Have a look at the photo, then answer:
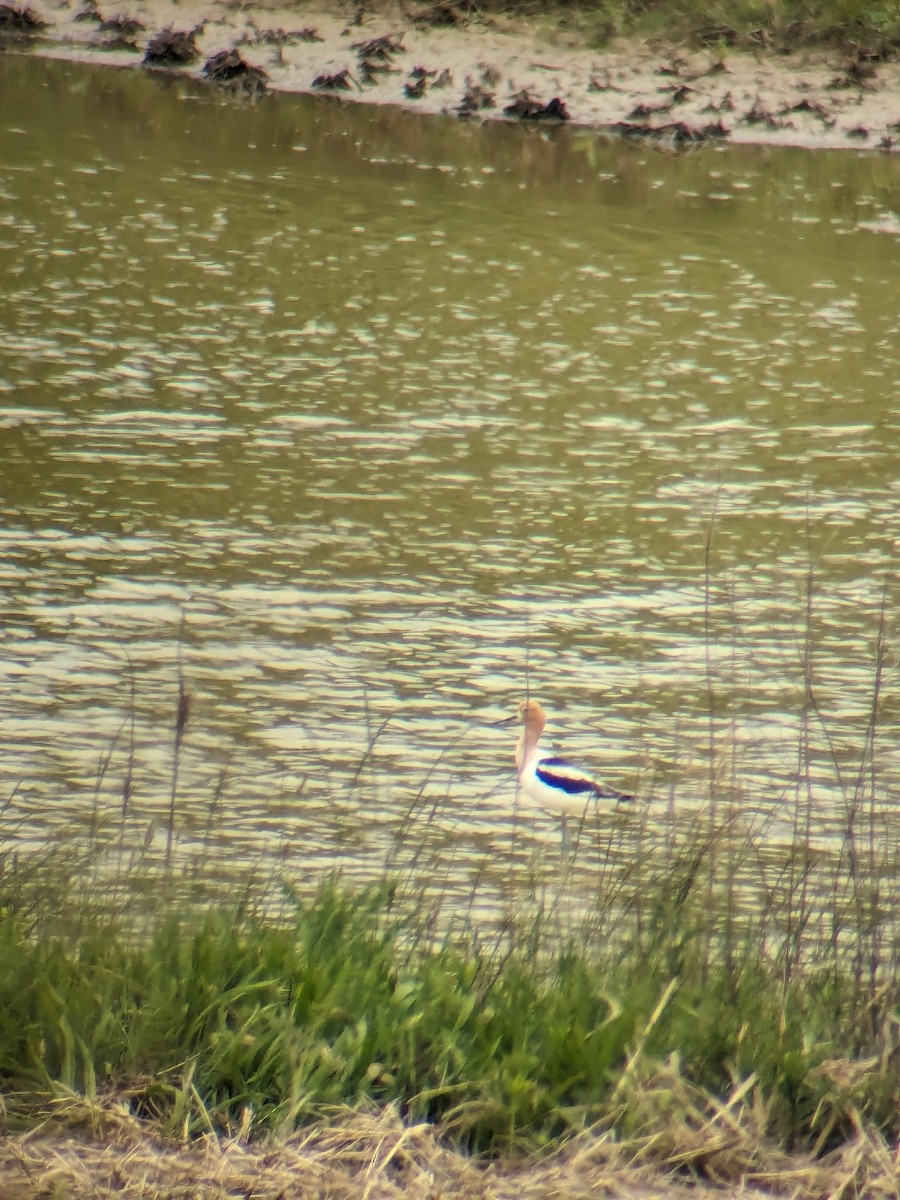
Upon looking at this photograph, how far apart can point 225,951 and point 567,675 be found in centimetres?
466

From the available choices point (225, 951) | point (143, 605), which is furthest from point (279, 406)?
point (225, 951)

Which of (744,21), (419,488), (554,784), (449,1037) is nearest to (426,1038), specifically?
(449,1037)

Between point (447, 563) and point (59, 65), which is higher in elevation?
point (59, 65)

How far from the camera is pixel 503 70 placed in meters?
26.5

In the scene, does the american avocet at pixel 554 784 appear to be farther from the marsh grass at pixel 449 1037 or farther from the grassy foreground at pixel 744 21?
the grassy foreground at pixel 744 21

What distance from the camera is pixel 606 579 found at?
1055 cm

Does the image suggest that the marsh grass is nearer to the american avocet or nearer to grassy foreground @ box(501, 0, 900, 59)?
the american avocet

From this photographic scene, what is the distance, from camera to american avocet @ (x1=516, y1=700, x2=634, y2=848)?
7.16m

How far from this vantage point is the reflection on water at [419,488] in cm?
753

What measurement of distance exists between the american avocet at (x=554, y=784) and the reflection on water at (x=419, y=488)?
22cm

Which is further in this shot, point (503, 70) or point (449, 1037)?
point (503, 70)

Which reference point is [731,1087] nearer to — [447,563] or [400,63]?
[447,563]

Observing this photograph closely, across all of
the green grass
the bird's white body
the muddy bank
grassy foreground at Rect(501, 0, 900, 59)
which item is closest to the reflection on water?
the bird's white body

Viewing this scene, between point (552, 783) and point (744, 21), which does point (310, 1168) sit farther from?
point (744, 21)
